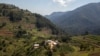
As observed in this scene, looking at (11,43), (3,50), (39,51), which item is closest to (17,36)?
(11,43)

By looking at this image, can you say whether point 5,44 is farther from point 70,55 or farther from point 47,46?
point 70,55

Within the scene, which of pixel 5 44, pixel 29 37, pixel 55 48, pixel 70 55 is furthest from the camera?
pixel 29 37

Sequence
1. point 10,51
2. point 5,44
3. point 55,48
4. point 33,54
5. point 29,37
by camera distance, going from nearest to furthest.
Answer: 1. point 33,54
2. point 55,48
3. point 10,51
4. point 5,44
5. point 29,37

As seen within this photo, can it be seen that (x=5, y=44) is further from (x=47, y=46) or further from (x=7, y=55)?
(x=47, y=46)

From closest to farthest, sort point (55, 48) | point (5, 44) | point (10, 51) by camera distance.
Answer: point (55, 48) → point (10, 51) → point (5, 44)

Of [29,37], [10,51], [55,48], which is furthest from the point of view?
[29,37]

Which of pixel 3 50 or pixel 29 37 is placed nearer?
pixel 3 50

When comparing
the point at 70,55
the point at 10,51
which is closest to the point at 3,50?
the point at 10,51

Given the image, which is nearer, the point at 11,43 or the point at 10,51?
the point at 10,51
